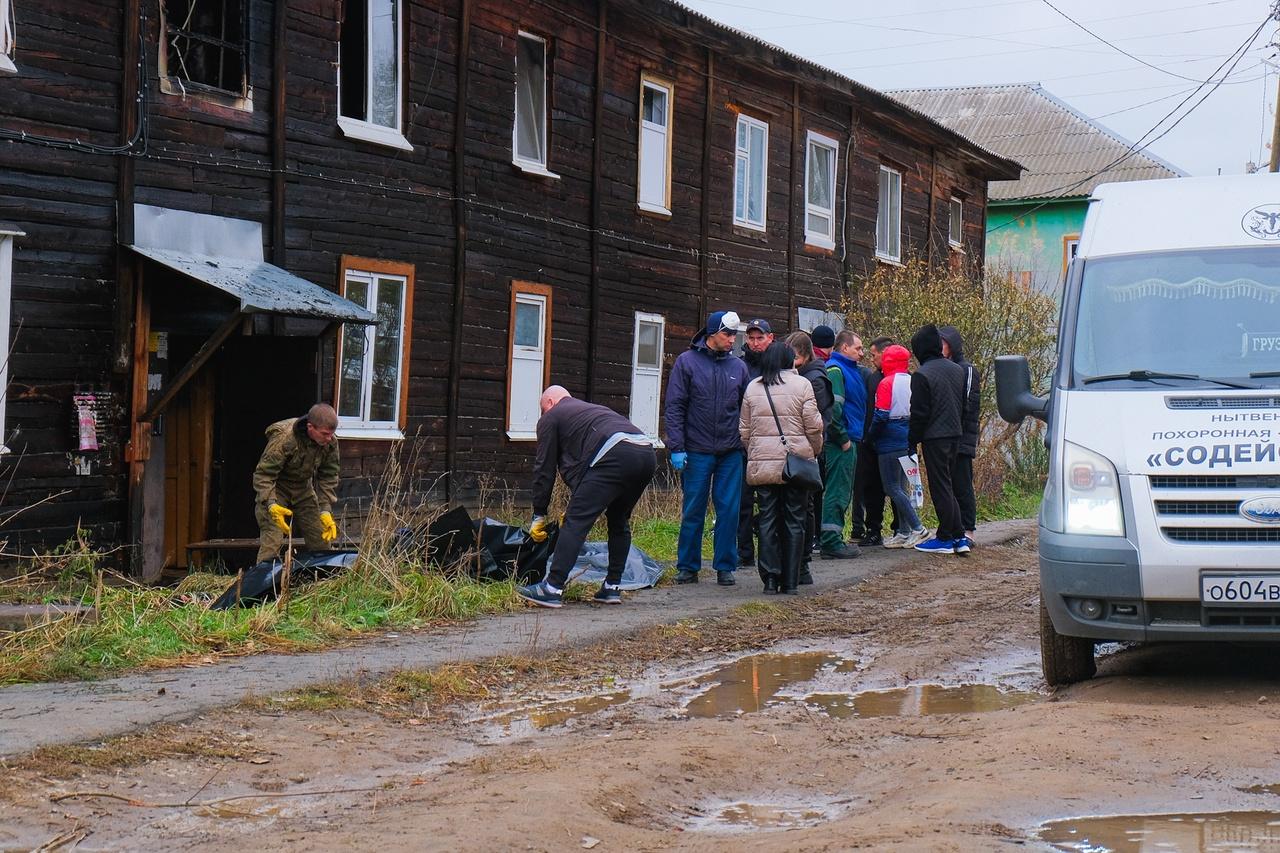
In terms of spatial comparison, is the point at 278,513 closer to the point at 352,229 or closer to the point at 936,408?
the point at 352,229

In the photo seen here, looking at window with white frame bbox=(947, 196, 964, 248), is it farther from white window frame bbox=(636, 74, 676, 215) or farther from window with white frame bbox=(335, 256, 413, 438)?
window with white frame bbox=(335, 256, 413, 438)

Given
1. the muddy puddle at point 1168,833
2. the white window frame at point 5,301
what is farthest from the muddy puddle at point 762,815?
the white window frame at point 5,301

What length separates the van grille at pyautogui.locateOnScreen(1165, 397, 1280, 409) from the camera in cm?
715

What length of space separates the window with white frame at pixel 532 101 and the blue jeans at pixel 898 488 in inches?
244

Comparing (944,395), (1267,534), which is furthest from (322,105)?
(1267,534)

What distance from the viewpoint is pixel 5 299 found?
12.0m

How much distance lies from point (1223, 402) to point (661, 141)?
14.7 meters

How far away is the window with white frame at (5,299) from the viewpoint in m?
11.9

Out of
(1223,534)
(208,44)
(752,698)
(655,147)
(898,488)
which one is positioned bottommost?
(752,698)

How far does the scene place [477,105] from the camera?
17.2m

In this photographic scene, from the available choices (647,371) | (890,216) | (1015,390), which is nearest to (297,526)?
(1015,390)

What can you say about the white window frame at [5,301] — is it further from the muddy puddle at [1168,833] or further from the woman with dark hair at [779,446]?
the muddy puddle at [1168,833]

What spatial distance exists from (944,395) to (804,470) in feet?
9.82

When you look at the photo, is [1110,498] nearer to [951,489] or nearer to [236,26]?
[951,489]
